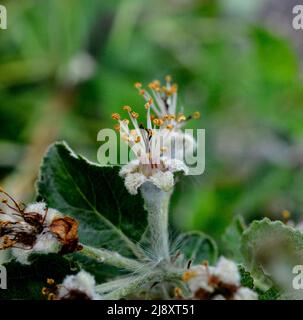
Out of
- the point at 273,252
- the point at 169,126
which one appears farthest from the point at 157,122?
the point at 273,252

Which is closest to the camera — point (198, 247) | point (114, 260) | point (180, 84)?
point (114, 260)

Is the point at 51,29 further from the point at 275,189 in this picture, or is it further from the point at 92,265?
the point at 92,265

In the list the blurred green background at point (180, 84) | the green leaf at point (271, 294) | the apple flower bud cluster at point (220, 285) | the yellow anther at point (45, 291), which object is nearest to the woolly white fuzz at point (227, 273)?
the apple flower bud cluster at point (220, 285)

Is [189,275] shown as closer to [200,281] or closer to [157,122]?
[200,281]

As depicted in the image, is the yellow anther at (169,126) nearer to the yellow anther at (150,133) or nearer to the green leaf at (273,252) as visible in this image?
the yellow anther at (150,133)

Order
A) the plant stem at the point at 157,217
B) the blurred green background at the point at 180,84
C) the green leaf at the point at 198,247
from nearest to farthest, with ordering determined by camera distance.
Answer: the plant stem at the point at 157,217, the green leaf at the point at 198,247, the blurred green background at the point at 180,84

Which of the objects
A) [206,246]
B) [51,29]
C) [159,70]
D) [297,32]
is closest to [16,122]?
[51,29]
